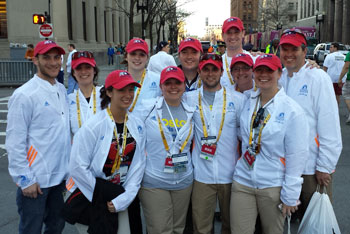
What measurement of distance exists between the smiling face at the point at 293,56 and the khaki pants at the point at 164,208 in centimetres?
159

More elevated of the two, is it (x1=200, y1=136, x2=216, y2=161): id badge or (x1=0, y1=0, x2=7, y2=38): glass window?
(x1=0, y1=0, x2=7, y2=38): glass window

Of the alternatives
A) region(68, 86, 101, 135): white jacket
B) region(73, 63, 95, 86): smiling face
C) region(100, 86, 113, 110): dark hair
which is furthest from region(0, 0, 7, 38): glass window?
region(100, 86, 113, 110): dark hair

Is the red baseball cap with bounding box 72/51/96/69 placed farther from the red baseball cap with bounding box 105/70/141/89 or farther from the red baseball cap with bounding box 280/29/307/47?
the red baseball cap with bounding box 280/29/307/47

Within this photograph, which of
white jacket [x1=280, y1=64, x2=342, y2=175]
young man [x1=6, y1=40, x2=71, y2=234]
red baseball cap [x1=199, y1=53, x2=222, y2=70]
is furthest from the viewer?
red baseball cap [x1=199, y1=53, x2=222, y2=70]

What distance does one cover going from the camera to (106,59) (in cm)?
3944

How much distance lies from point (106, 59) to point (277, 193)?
37.5 m

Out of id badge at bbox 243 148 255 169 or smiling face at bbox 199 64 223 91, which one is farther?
smiling face at bbox 199 64 223 91

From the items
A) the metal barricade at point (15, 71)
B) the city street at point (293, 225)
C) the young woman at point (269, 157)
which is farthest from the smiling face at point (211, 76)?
the metal barricade at point (15, 71)

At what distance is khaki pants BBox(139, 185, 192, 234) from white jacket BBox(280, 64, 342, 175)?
49.9 inches

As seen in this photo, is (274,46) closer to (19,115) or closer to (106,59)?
(19,115)

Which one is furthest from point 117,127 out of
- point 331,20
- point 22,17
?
point 331,20

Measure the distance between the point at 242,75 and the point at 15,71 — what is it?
59.0 feet

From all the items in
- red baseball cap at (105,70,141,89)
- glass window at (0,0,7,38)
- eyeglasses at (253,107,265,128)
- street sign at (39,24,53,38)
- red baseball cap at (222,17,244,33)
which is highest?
glass window at (0,0,7,38)

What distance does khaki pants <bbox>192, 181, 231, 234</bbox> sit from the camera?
3.70 meters
